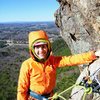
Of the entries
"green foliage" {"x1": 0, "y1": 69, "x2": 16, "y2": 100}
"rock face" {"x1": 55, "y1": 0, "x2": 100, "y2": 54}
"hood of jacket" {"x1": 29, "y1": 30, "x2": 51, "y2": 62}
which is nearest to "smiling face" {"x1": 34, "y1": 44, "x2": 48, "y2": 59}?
"hood of jacket" {"x1": 29, "y1": 30, "x2": 51, "y2": 62}

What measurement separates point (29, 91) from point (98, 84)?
4.30 ft

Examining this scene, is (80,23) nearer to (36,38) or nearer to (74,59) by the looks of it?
(74,59)

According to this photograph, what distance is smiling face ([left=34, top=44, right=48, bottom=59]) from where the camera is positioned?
564 centimetres

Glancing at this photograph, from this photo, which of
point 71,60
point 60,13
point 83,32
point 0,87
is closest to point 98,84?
point 71,60

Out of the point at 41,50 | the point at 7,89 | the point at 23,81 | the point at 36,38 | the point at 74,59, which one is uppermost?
the point at 36,38

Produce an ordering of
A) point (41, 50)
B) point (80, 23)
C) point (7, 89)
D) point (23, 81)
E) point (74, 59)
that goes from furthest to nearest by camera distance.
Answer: point (7, 89), point (80, 23), point (74, 59), point (41, 50), point (23, 81)

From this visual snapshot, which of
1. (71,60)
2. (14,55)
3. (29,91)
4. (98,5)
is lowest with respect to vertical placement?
(14,55)

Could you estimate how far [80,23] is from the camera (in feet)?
65.7

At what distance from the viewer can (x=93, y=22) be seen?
1650cm

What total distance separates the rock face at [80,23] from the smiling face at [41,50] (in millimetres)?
9779

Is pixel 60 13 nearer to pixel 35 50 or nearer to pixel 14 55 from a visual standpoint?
pixel 35 50

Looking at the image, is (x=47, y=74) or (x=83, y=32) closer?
(x=47, y=74)

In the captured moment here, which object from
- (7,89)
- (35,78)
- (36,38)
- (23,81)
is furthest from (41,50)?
(7,89)

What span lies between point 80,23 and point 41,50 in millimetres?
14636
